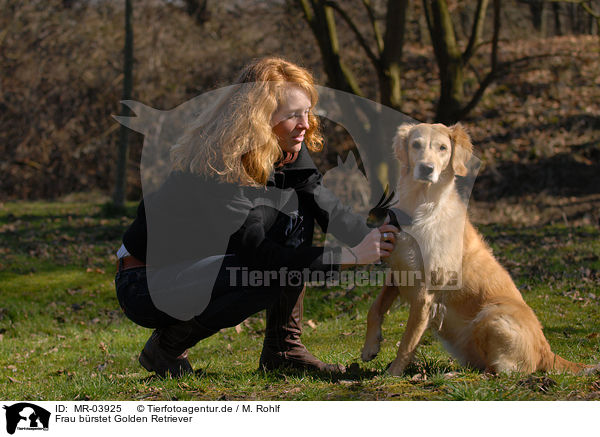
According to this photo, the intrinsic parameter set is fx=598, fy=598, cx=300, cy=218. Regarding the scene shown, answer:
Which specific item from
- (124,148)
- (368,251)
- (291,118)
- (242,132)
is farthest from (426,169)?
(124,148)

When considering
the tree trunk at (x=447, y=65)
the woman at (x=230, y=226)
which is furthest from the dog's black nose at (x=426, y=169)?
the tree trunk at (x=447, y=65)

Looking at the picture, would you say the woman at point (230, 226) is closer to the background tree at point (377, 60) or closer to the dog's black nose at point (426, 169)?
the dog's black nose at point (426, 169)

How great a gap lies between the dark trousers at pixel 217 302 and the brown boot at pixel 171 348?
6 cm

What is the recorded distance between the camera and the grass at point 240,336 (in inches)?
134

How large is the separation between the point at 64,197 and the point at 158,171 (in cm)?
271

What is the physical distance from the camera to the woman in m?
3.49

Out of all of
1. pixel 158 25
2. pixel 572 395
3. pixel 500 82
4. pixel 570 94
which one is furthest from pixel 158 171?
pixel 572 395

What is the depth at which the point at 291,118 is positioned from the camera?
371 cm

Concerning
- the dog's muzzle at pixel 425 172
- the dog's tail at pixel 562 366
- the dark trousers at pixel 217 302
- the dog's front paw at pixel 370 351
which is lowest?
the dog's front paw at pixel 370 351

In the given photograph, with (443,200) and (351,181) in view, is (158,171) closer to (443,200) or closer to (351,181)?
(351,181)

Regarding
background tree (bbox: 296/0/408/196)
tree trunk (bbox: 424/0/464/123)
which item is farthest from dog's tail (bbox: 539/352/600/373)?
tree trunk (bbox: 424/0/464/123)

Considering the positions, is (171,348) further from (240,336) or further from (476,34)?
(476,34)

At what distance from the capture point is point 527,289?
644cm
